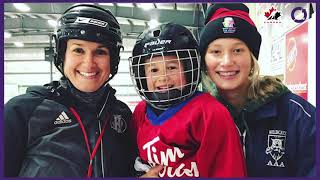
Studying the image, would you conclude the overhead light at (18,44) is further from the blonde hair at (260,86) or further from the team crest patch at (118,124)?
the blonde hair at (260,86)

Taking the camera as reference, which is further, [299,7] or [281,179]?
[299,7]

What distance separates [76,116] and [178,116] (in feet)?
1.27

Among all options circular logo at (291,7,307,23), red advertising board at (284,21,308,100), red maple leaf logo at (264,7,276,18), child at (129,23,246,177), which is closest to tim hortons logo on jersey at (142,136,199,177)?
child at (129,23,246,177)

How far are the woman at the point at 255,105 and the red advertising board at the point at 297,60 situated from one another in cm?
43

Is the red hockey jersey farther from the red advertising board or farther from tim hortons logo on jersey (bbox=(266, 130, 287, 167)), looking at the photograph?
the red advertising board

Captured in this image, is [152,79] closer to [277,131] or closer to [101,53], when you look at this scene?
[101,53]

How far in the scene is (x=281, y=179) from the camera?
1256 millimetres

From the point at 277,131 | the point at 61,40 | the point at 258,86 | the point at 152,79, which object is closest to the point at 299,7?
the point at 258,86

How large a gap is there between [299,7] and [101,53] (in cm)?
110

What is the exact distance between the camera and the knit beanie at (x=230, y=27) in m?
1.36

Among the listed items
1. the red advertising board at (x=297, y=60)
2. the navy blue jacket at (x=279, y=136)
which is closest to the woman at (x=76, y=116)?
the navy blue jacket at (x=279, y=136)

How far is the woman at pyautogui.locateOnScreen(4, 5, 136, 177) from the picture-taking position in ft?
3.87

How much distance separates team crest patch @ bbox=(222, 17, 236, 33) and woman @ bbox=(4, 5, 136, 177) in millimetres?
440

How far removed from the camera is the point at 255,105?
133 centimetres
